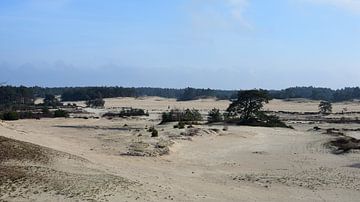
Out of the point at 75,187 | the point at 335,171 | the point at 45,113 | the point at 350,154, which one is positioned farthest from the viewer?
the point at 45,113

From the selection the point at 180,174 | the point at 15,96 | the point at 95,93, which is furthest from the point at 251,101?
the point at 95,93

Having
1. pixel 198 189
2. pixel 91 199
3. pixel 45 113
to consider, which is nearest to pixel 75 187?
pixel 91 199

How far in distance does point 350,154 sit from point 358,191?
13951 millimetres

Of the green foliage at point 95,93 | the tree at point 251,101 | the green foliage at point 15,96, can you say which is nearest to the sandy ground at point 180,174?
the tree at point 251,101

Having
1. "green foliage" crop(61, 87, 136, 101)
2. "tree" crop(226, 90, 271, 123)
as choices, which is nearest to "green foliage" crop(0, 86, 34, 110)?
"green foliage" crop(61, 87, 136, 101)

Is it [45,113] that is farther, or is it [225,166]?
[45,113]

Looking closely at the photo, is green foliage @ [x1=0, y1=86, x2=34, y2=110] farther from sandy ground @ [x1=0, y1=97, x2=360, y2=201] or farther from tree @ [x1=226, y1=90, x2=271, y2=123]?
sandy ground @ [x1=0, y1=97, x2=360, y2=201]

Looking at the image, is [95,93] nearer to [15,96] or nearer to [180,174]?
[15,96]

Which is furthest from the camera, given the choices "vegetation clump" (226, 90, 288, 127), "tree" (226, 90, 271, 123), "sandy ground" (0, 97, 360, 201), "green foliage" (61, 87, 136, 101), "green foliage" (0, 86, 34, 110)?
"green foliage" (61, 87, 136, 101)

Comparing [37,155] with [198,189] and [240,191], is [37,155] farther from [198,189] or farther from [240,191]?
[240,191]

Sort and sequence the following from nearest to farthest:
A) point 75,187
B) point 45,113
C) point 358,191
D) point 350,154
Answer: point 75,187 → point 358,191 → point 350,154 → point 45,113

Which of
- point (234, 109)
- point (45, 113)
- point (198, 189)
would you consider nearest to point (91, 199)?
point (198, 189)

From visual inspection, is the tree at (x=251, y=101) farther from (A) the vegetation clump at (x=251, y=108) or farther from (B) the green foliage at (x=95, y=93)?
(B) the green foliage at (x=95, y=93)

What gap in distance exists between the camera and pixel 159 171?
26406mm
